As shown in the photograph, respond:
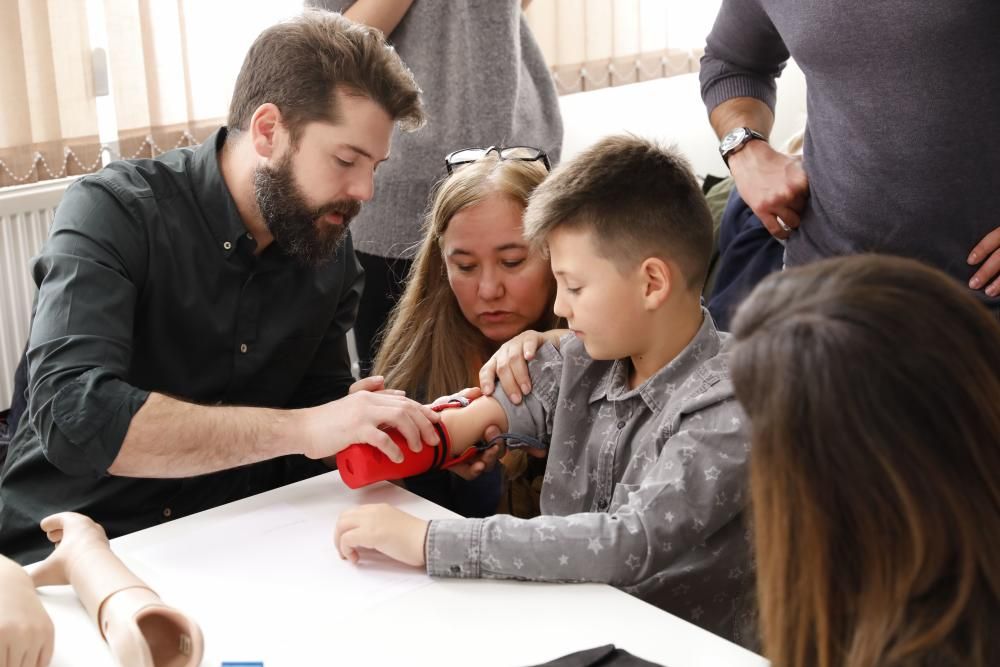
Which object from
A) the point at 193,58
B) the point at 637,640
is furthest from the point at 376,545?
the point at 193,58

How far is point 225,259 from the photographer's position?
1.82 meters

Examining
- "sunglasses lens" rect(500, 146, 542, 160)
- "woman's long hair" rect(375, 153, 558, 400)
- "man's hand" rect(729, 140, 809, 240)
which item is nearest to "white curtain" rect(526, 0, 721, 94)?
"sunglasses lens" rect(500, 146, 542, 160)

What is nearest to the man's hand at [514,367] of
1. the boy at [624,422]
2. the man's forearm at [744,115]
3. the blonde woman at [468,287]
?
the boy at [624,422]

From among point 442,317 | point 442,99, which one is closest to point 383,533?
point 442,317

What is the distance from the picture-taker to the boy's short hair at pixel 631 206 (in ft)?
5.02

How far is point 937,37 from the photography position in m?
1.45

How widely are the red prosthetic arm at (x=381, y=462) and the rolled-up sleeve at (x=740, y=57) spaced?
83 cm

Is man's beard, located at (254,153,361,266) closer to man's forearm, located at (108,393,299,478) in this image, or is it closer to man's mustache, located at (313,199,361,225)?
man's mustache, located at (313,199,361,225)

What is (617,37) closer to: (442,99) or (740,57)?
(442,99)

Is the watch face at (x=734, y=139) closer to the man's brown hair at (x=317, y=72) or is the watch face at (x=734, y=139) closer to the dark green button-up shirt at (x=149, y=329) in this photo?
the man's brown hair at (x=317, y=72)

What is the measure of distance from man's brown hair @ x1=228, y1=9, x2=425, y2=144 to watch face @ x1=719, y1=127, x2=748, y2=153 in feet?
1.72

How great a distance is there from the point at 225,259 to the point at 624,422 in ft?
2.36

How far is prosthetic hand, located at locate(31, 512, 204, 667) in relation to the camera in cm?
107

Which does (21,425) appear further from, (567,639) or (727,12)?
(727,12)
